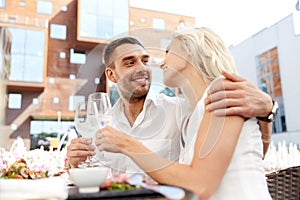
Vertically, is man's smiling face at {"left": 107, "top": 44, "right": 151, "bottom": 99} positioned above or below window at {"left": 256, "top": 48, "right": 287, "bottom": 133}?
below

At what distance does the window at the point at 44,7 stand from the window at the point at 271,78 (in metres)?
5.96

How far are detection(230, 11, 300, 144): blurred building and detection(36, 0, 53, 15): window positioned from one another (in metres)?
5.51

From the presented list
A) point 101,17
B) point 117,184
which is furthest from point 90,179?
point 101,17

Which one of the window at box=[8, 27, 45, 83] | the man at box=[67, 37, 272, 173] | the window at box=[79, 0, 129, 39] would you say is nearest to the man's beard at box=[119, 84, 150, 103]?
the man at box=[67, 37, 272, 173]

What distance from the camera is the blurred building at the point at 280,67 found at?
16.0 ft

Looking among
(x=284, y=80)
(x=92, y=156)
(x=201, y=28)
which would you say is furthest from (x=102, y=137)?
(x=284, y=80)

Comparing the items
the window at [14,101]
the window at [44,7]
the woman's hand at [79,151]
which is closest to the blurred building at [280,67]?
the woman's hand at [79,151]

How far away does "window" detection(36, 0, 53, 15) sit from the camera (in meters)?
8.45

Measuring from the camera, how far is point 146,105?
3.05 feet

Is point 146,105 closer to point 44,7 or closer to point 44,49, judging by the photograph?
point 44,49

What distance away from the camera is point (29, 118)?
26.4 feet

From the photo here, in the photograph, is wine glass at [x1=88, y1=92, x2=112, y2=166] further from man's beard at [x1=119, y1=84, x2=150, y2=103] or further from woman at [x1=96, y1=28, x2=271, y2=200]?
man's beard at [x1=119, y1=84, x2=150, y2=103]

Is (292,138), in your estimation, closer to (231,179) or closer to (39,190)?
(231,179)

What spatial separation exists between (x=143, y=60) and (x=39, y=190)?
1.37ft
